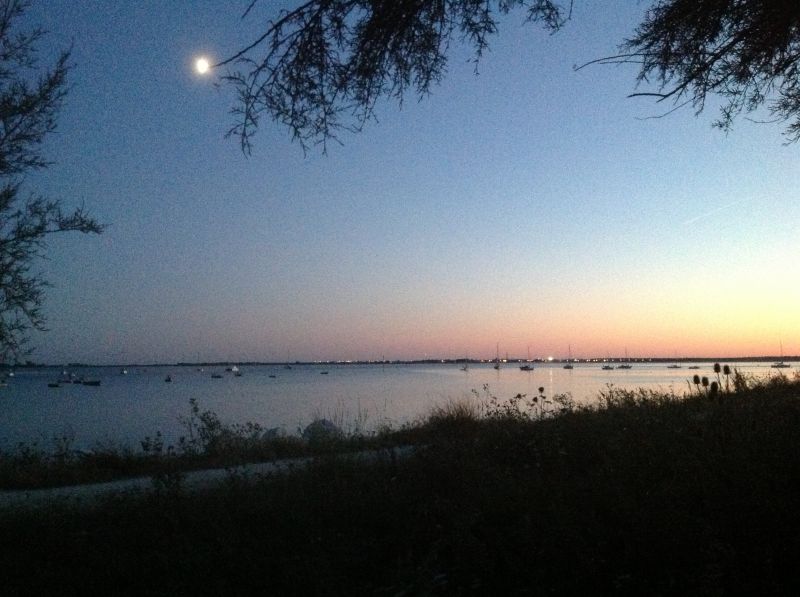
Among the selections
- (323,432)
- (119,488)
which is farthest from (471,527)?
(323,432)

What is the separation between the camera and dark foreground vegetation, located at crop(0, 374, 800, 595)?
425cm

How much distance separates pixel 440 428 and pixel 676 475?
773 cm

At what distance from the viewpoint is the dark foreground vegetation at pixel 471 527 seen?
4.25 m

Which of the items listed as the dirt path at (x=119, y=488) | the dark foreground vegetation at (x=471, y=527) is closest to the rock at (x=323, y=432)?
the dirt path at (x=119, y=488)

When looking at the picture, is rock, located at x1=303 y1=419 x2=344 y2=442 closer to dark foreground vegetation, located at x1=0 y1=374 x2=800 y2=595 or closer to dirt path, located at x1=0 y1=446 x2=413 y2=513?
dirt path, located at x1=0 y1=446 x2=413 y2=513

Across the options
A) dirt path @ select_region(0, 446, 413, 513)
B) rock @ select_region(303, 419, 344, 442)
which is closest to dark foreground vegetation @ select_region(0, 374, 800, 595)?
dirt path @ select_region(0, 446, 413, 513)

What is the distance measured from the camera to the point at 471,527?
514 cm

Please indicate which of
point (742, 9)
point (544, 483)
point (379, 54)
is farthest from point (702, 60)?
point (544, 483)

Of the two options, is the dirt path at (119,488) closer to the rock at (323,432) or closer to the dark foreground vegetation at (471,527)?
the dark foreground vegetation at (471,527)

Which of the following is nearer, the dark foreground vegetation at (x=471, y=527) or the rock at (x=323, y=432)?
the dark foreground vegetation at (x=471, y=527)

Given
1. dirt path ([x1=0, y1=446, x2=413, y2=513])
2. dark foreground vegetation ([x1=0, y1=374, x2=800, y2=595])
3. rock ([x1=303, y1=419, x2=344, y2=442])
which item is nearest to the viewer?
dark foreground vegetation ([x1=0, y1=374, x2=800, y2=595])

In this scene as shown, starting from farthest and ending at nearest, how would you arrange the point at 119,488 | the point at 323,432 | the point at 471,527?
1. the point at 323,432
2. the point at 119,488
3. the point at 471,527

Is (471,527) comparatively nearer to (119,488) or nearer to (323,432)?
(119,488)

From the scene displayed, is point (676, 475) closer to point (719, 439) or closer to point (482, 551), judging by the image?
point (719, 439)
